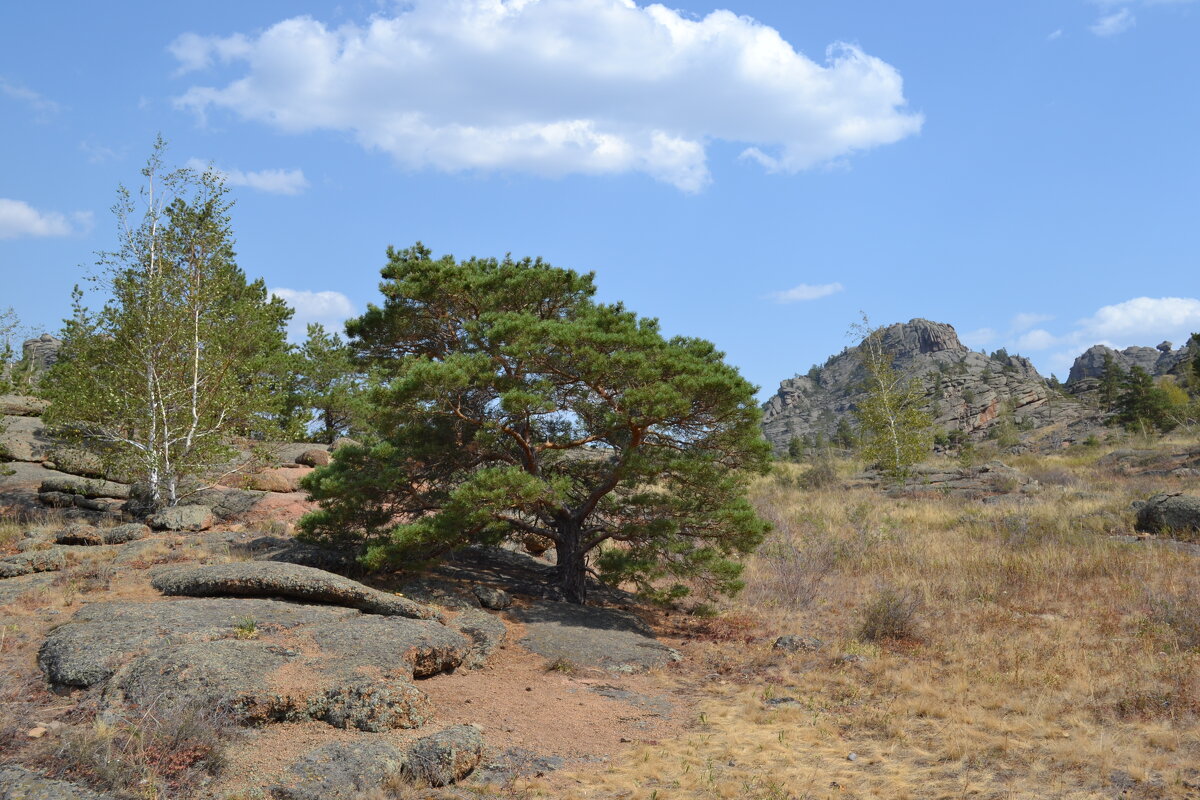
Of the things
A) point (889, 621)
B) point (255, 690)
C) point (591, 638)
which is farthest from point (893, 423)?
point (255, 690)

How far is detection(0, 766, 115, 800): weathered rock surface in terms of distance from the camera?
15.4ft

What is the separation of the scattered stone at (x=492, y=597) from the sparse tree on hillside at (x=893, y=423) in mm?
19489

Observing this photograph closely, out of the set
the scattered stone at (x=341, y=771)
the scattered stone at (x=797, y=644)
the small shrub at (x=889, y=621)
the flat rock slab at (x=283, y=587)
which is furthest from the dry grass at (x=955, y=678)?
the flat rock slab at (x=283, y=587)

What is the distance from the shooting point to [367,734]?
666cm

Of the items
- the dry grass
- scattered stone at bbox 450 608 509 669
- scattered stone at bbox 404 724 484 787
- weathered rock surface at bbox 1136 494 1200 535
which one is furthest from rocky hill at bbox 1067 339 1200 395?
scattered stone at bbox 404 724 484 787

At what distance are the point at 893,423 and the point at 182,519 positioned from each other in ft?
74.9

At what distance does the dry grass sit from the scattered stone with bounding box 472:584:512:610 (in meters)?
2.98

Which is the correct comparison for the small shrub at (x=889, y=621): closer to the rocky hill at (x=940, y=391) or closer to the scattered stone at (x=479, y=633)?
the scattered stone at (x=479, y=633)

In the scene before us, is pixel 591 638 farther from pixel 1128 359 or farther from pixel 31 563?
pixel 1128 359

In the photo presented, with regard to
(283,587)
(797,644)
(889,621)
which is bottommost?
(797,644)

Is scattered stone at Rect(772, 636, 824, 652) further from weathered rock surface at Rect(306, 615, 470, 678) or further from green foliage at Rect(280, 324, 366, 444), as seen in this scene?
green foliage at Rect(280, 324, 366, 444)

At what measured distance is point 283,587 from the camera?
9.39 meters

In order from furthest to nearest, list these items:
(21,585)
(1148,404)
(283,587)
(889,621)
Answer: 1. (1148,404)
2. (889,621)
3. (21,585)
4. (283,587)

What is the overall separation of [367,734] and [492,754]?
1099 mm
